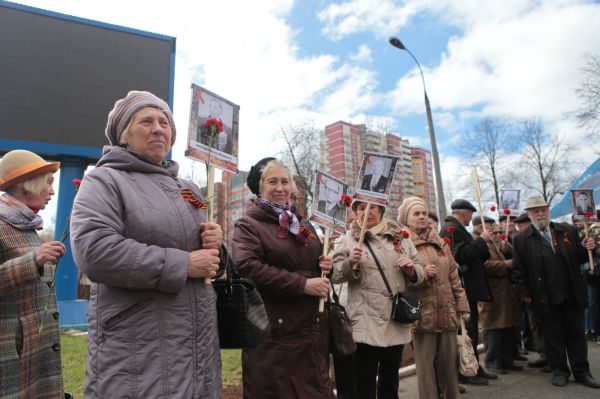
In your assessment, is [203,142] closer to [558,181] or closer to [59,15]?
[59,15]

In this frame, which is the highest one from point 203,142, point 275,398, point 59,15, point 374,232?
point 59,15

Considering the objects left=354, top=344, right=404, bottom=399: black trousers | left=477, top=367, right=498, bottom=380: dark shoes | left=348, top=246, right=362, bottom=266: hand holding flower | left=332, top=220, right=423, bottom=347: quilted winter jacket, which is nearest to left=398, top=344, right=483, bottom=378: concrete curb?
left=477, top=367, right=498, bottom=380: dark shoes

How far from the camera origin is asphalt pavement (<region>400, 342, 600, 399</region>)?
192 inches

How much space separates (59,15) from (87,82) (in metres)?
1.74

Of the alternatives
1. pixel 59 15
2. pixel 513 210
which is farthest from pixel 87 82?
pixel 513 210

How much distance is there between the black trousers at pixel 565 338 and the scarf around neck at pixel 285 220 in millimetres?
4142

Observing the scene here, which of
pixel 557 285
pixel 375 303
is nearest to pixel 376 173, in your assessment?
pixel 375 303

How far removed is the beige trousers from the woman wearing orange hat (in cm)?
302

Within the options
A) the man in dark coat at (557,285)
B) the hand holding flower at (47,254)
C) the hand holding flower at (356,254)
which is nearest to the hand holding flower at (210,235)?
the hand holding flower at (47,254)

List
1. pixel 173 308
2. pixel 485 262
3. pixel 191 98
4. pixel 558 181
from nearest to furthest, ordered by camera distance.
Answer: pixel 173 308 → pixel 191 98 → pixel 485 262 → pixel 558 181

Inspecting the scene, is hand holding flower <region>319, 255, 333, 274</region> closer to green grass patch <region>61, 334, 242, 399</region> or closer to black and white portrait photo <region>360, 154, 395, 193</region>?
black and white portrait photo <region>360, 154, 395, 193</region>

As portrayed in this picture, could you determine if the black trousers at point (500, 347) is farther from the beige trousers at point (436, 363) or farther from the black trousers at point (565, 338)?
the beige trousers at point (436, 363)

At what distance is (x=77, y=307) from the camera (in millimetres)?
9820

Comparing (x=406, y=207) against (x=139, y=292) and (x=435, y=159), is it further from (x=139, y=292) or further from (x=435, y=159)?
(x=435, y=159)
